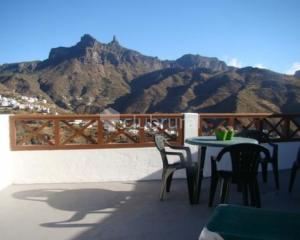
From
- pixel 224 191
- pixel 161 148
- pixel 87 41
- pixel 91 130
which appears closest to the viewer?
pixel 224 191

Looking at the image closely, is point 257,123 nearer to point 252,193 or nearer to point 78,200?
point 252,193

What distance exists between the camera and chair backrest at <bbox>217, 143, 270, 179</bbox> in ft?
12.2

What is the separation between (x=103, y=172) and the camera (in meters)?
5.68

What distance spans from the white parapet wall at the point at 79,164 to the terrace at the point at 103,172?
2 centimetres

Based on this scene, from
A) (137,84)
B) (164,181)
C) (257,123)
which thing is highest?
(137,84)

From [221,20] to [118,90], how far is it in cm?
4279

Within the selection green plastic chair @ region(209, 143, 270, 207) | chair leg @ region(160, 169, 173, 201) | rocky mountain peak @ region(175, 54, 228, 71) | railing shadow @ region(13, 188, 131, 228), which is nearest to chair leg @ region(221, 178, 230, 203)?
green plastic chair @ region(209, 143, 270, 207)

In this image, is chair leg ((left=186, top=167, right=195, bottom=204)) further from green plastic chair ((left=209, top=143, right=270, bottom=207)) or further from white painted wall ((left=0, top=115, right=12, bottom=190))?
white painted wall ((left=0, top=115, right=12, bottom=190))

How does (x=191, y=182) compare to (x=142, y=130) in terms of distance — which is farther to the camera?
(x=142, y=130)

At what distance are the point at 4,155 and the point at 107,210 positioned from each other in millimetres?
2128

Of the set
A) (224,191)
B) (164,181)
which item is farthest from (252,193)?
(164,181)

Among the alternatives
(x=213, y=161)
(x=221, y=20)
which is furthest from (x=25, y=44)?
(x=213, y=161)

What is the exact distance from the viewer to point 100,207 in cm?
420

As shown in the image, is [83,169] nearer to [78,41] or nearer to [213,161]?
[213,161]
